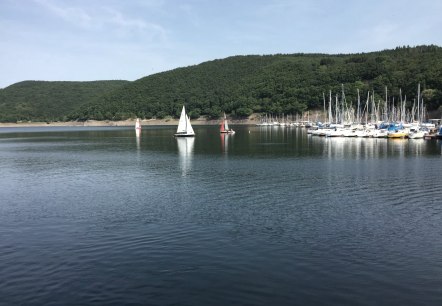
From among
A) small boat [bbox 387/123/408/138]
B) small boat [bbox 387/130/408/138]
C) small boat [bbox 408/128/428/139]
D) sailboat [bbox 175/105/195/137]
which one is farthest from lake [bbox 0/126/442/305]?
sailboat [bbox 175/105/195/137]

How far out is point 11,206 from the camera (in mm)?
32469

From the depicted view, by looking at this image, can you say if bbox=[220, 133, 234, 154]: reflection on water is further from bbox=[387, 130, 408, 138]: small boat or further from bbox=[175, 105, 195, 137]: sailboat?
bbox=[387, 130, 408, 138]: small boat

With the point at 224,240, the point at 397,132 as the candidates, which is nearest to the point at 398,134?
the point at 397,132

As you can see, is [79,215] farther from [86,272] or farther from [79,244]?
[86,272]

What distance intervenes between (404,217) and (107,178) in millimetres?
29915

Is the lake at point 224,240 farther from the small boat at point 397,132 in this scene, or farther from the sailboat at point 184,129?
the sailboat at point 184,129

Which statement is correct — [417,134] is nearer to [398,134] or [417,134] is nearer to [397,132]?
[398,134]

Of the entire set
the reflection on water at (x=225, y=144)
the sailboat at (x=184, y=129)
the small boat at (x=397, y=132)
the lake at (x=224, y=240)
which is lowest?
the lake at (x=224, y=240)

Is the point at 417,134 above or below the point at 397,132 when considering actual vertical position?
below

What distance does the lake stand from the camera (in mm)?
16641

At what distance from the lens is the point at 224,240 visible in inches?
895

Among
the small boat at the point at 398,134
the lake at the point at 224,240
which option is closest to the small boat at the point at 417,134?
the small boat at the point at 398,134

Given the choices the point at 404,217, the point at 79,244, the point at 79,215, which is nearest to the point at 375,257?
the point at 404,217

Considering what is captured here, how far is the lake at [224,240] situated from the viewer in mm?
16641
